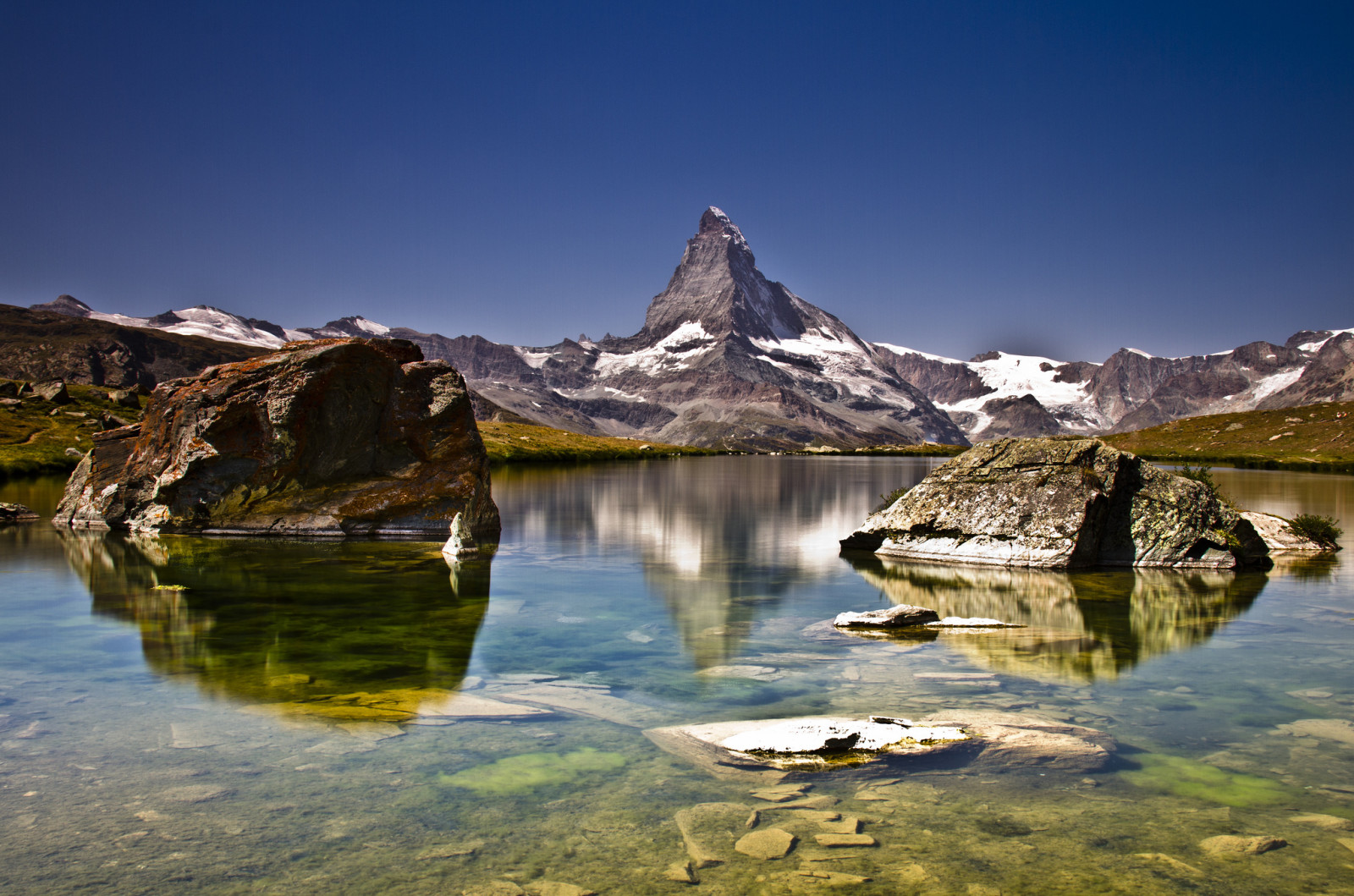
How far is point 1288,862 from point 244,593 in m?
20.5

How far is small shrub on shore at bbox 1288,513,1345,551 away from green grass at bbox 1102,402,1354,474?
274ft

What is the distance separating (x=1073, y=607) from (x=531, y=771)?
47.3ft

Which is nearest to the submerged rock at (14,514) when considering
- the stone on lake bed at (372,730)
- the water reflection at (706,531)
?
the water reflection at (706,531)

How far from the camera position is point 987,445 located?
93.5ft

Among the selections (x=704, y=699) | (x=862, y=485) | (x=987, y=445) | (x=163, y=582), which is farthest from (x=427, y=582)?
(x=862, y=485)

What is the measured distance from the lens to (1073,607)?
62.2ft

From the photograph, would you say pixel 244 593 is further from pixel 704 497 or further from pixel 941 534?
pixel 704 497

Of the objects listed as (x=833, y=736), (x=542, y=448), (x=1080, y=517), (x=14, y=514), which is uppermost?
(x=542, y=448)

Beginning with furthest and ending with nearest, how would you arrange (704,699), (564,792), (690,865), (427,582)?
(427,582), (704,699), (564,792), (690,865)

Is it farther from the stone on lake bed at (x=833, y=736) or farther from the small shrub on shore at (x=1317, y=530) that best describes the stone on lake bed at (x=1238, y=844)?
the small shrub on shore at (x=1317, y=530)

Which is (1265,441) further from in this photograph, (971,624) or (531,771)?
(531,771)

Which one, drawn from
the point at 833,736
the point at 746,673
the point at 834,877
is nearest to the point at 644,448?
the point at 746,673

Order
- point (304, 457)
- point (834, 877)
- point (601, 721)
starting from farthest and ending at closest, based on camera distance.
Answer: point (304, 457)
point (601, 721)
point (834, 877)

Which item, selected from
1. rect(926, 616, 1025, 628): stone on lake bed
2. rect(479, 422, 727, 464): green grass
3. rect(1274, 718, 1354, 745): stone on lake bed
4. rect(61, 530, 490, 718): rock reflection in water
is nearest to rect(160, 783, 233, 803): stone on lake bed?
rect(61, 530, 490, 718): rock reflection in water
